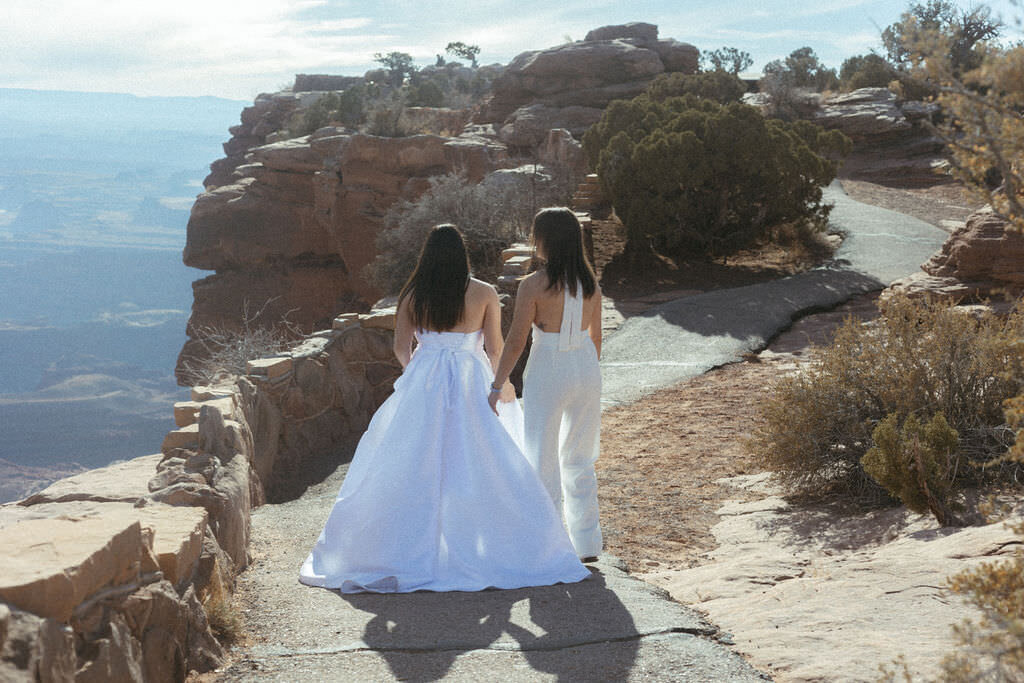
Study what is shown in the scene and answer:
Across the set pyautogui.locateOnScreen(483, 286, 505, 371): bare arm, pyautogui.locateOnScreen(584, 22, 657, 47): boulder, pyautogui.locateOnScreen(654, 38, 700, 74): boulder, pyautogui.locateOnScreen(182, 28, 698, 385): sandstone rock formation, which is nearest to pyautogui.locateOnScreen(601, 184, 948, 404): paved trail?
pyautogui.locateOnScreen(483, 286, 505, 371): bare arm

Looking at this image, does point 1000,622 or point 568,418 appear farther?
point 568,418

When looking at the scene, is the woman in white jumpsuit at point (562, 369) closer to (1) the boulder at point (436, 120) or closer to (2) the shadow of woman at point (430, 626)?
(2) the shadow of woman at point (430, 626)

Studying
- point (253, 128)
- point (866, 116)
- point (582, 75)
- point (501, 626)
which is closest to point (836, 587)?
point (501, 626)

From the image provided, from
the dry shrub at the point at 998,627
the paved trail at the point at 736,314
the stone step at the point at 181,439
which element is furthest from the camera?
the paved trail at the point at 736,314

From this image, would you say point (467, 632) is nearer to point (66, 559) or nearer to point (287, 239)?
point (66, 559)

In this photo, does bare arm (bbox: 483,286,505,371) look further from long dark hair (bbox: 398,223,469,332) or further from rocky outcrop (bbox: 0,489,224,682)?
rocky outcrop (bbox: 0,489,224,682)

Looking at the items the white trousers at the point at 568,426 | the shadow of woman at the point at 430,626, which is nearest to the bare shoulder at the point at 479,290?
the white trousers at the point at 568,426

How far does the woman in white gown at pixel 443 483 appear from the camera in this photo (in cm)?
418

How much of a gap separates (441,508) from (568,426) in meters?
0.80

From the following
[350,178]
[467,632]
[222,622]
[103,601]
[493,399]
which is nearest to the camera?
[103,601]

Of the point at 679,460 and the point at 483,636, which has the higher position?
the point at 483,636

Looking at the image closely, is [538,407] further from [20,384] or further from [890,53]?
[20,384]

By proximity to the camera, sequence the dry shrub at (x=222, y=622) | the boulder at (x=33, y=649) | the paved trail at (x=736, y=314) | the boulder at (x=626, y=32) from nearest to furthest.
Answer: the boulder at (x=33, y=649), the dry shrub at (x=222, y=622), the paved trail at (x=736, y=314), the boulder at (x=626, y=32)

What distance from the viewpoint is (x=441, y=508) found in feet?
14.3
